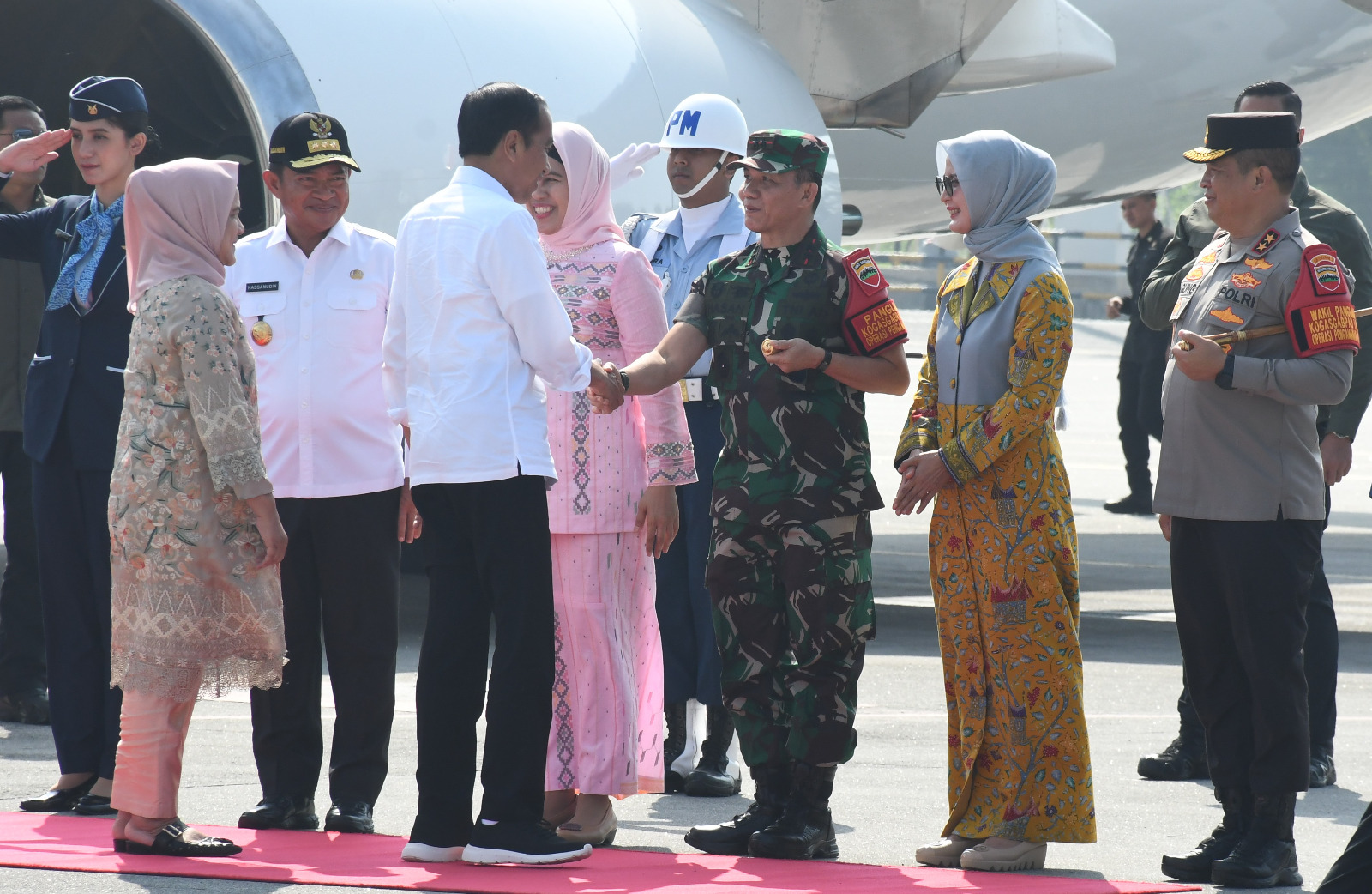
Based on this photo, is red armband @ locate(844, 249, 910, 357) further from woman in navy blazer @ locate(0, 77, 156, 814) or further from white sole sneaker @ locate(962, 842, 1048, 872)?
woman in navy blazer @ locate(0, 77, 156, 814)

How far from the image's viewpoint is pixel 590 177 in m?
4.41

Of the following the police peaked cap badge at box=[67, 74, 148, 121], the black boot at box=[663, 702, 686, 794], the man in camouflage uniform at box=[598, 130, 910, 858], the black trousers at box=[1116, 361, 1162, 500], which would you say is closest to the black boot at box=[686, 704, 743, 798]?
the black boot at box=[663, 702, 686, 794]

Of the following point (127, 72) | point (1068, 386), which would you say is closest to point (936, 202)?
point (127, 72)

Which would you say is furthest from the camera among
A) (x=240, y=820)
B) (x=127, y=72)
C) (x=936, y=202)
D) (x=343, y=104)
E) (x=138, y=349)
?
(x=936, y=202)

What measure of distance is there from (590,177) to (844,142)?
6330 millimetres

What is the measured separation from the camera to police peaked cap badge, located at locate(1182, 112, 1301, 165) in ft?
13.4

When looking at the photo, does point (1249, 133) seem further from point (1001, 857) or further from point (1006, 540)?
point (1001, 857)

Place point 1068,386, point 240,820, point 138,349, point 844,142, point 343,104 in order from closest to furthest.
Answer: point 138,349
point 240,820
point 343,104
point 844,142
point 1068,386

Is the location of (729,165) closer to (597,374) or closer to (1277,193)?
(597,374)

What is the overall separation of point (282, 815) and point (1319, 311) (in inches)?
110

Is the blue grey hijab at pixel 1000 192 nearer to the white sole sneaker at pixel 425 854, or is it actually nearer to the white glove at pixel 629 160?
the white glove at pixel 629 160

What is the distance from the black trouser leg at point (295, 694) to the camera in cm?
441

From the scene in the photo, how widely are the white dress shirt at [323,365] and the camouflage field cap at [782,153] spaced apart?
1.03 metres

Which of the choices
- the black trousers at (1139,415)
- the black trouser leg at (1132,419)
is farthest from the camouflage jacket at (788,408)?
the black trouser leg at (1132,419)
